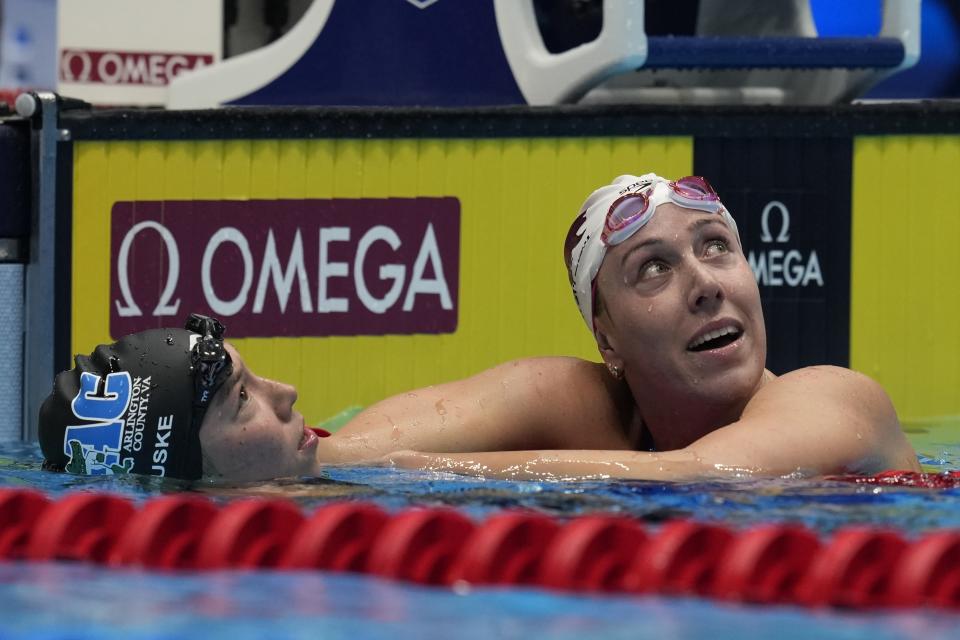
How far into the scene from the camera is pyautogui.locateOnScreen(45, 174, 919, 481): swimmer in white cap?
12.0 feet

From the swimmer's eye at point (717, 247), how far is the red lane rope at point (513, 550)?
4.01 feet

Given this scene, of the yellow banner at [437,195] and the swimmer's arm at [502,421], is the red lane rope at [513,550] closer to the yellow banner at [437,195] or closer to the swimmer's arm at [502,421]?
the swimmer's arm at [502,421]

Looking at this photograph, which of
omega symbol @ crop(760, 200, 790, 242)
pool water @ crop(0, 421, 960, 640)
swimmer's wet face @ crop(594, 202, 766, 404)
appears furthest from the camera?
omega symbol @ crop(760, 200, 790, 242)

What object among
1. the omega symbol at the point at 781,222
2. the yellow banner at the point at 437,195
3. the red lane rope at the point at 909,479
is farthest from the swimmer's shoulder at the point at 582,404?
the omega symbol at the point at 781,222

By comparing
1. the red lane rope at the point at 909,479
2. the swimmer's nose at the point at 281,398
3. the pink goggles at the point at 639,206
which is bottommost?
the red lane rope at the point at 909,479

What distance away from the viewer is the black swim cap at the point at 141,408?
352cm

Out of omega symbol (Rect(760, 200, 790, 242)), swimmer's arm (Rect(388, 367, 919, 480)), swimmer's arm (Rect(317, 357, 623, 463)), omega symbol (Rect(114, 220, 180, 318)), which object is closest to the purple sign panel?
omega symbol (Rect(114, 220, 180, 318))

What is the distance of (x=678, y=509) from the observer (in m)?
3.46

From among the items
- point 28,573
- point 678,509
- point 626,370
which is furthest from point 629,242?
point 28,573

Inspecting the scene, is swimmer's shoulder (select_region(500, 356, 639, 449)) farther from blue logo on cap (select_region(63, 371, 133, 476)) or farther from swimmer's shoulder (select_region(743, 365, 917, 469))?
blue logo on cap (select_region(63, 371, 133, 476))

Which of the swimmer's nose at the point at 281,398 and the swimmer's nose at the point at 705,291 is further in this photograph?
the swimmer's nose at the point at 705,291

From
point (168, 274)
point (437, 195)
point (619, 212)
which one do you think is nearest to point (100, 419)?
point (619, 212)

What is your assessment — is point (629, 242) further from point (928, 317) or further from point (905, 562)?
point (928, 317)

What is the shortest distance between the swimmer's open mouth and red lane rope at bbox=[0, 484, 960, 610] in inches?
41.2
